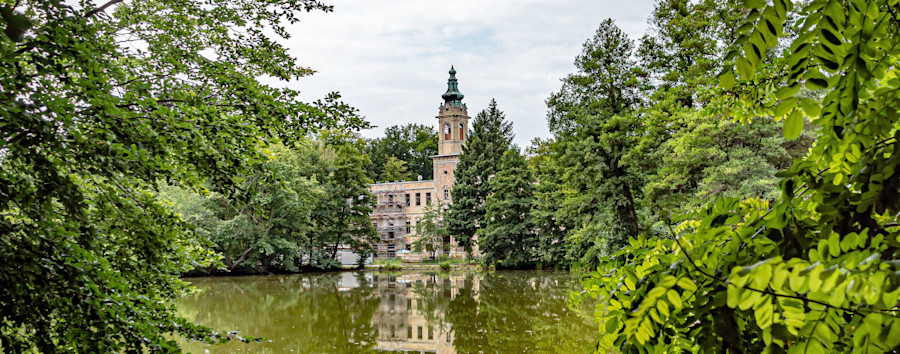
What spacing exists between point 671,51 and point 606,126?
11.1ft

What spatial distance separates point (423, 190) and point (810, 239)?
5828 cm

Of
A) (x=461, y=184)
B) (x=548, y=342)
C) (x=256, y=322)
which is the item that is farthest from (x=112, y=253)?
(x=461, y=184)

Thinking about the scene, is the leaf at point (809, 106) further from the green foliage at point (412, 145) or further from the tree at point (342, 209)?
the green foliage at point (412, 145)

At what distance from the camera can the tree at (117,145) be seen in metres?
3.09

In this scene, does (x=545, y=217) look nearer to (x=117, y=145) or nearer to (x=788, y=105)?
(x=117, y=145)

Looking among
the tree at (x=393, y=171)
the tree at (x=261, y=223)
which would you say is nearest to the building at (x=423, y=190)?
the tree at (x=393, y=171)

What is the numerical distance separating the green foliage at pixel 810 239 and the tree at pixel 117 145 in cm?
145

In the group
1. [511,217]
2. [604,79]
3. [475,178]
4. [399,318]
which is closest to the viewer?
[399,318]

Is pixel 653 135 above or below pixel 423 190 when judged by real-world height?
below

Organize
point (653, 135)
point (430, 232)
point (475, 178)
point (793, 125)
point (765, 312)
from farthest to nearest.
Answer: point (430, 232) < point (475, 178) < point (653, 135) < point (793, 125) < point (765, 312)

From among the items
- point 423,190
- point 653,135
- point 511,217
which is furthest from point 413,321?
point 423,190

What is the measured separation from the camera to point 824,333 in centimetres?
114

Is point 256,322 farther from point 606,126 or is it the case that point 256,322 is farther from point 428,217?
point 428,217

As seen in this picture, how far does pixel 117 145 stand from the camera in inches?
137
